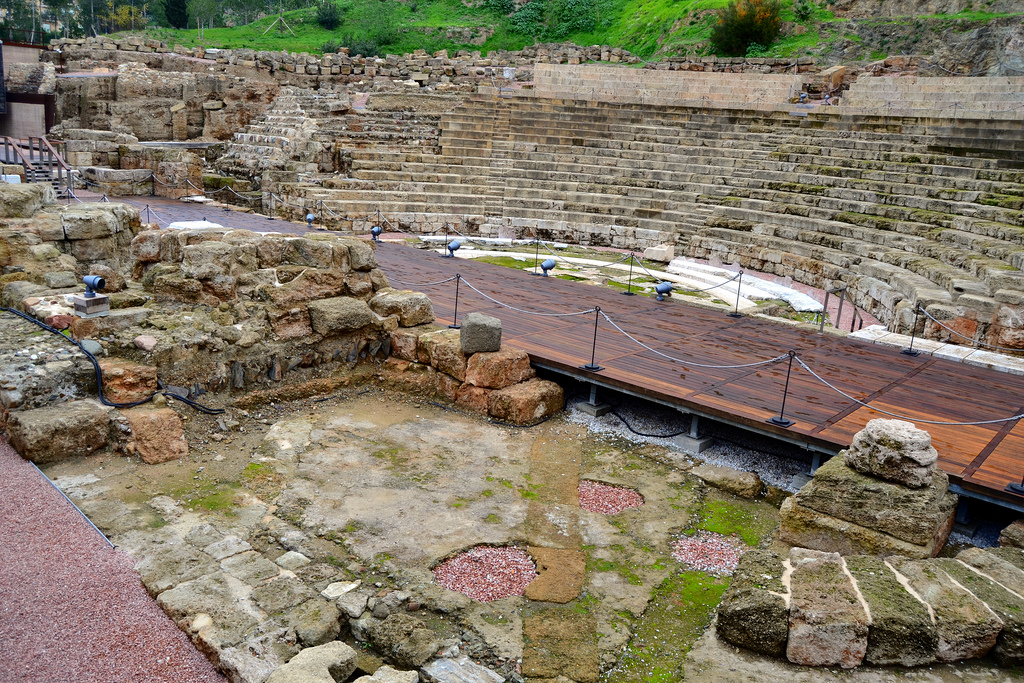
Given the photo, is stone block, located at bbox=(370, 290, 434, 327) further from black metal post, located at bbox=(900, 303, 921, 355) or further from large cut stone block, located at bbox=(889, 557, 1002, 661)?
large cut stone block, located at bbox=(889, 557, 1002, 661)

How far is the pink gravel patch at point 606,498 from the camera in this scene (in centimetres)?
680

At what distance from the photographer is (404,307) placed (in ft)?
32.2

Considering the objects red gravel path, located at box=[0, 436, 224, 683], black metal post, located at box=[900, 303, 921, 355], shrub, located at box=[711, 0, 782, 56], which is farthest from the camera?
shrub, located at box=[711, 0, 782, 56]

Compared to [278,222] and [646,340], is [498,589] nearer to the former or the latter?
[646,340]

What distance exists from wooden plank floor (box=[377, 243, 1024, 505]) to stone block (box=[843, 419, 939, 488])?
783 millimetres

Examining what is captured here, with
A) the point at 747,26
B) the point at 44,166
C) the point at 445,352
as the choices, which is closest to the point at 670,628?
the point at 445,352

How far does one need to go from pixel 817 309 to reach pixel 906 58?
16218mm

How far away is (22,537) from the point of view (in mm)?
5387

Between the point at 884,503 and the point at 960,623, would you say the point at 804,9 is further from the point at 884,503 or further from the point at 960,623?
the point at 960,623

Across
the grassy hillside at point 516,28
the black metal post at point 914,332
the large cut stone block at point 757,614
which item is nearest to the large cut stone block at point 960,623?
the large cut stone block at point 757,614

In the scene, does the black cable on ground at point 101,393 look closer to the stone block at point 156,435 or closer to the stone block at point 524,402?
the stone block at point 156,435

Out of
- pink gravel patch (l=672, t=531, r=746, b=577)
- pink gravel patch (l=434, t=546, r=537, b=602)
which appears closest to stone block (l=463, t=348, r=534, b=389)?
pink gravel patch (l=434, t=546, r=537, b=602)

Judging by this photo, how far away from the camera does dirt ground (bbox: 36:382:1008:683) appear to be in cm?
492

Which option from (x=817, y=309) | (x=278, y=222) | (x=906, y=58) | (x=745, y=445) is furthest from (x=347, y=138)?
(x=906, y=58)
